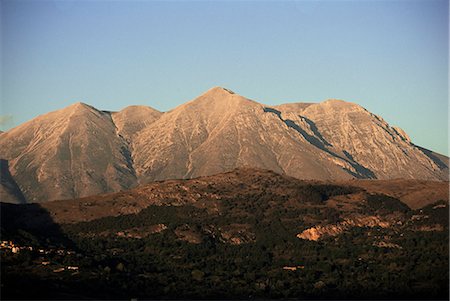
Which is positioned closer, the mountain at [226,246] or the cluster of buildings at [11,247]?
the mountain at [226,246]

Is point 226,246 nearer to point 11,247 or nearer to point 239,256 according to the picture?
point 239,256

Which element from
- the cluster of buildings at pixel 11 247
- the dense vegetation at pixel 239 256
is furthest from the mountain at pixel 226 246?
the cluster of buildings at pixel 11 247

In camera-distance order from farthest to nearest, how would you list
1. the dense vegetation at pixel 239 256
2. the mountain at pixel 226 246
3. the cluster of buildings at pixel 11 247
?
the cluster of buildings at pixel 11 247 < the mountain at pixel 226 246 < the dense vegetation at pixel 239 256

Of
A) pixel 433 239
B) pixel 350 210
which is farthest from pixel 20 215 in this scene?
pixel 433 239

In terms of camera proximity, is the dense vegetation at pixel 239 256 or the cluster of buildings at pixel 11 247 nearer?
the dense vegetation at pixel 239 256

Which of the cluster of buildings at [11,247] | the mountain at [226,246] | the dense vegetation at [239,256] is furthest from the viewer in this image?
the cluster of buildings at [11,247]

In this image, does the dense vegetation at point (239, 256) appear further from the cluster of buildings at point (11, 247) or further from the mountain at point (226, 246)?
the cluster of buildings at point (11, 247)

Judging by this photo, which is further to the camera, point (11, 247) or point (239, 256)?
point (239, 256)

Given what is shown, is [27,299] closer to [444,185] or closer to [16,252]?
[16,252]

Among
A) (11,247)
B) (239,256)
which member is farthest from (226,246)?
(11,247)
